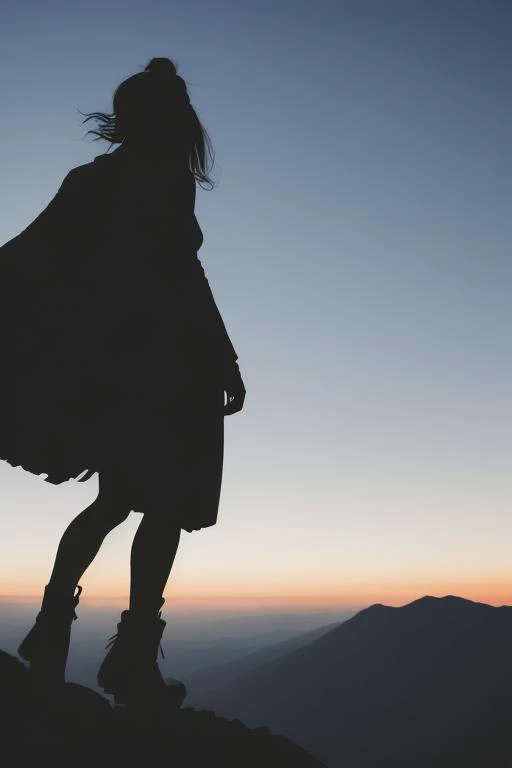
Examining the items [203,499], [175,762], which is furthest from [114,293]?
[175,762]

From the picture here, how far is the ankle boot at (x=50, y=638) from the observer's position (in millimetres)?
2943

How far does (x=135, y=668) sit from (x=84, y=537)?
67cm

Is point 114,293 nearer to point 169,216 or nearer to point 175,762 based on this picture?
point 169,216

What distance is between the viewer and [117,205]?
327cm

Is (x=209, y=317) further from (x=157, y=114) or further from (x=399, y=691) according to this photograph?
(x=399, y=691)

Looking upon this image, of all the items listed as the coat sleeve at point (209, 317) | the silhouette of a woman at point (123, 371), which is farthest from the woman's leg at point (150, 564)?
the coat sleeve at point (209, 317)

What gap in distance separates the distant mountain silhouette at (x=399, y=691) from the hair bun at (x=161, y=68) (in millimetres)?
122621

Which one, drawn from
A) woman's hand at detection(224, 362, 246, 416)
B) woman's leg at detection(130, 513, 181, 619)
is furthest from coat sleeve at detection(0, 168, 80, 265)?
woman's leg at detection(130, 513, 181, 619)

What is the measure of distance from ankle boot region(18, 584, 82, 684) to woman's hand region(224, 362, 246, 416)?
1282mm

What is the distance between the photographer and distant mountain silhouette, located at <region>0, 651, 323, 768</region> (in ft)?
8.15

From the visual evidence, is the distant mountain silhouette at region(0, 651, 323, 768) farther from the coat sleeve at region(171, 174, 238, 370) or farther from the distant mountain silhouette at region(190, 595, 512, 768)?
the distant mountain silhouette at region(190, 595, 512, 768)

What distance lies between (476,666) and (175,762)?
161 m

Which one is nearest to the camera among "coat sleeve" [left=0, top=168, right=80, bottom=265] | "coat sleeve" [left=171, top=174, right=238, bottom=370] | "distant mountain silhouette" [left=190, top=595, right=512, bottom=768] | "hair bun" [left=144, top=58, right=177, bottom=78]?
"coat sleeve" [left=0, top=168, right=80, bottom=265]

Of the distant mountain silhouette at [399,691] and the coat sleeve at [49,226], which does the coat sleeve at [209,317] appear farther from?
the distant mountain silhouette at [399,691]
